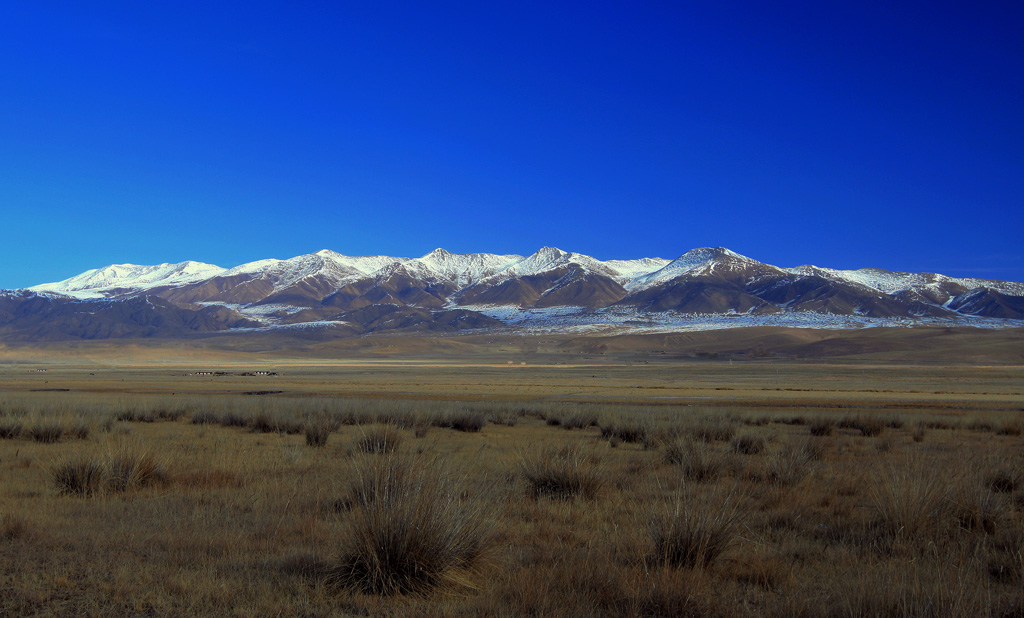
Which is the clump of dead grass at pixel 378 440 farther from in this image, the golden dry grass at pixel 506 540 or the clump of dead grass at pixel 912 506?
the clump of dead grass at pixel 912 506

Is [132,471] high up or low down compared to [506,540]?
up

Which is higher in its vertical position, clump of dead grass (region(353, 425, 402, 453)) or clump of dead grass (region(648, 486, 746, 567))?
clump of dead grass (region(648, 486, 746, 567))

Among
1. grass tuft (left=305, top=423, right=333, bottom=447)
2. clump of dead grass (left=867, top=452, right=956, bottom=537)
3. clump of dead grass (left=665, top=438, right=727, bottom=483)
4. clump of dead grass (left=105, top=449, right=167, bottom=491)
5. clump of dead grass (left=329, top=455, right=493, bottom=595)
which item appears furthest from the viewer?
grass tuft (left=305, top=423, right=333, bottom=447)

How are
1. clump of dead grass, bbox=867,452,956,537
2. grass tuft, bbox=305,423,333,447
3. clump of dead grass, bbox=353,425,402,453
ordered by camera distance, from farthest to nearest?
1. grass tuft, bbox=305,423,333,447
2. clump of dead grass, bbox=353,425,402,453
3. clump of dead grass, bbox=867,452,956,537

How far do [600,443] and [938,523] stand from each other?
8798 mm

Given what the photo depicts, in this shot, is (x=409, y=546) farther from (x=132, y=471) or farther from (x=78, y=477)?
(x=78, y=477)

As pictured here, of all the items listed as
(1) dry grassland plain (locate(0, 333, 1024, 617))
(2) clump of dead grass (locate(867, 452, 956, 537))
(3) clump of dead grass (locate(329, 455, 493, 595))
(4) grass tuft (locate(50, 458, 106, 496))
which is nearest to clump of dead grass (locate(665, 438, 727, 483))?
(1) dry grassland plain (locate(0, 333, 1024, 617))

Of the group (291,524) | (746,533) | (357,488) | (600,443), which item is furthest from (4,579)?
(600,443)

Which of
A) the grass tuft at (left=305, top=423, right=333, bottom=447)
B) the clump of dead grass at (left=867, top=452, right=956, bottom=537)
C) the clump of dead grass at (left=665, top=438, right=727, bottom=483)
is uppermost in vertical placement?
the clump of dead grass at (left=867, top=452, right=956, bottom=537)

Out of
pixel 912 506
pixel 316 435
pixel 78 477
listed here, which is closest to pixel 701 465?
pixel 912 506

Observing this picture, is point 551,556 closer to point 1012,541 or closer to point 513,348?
point 1012,541

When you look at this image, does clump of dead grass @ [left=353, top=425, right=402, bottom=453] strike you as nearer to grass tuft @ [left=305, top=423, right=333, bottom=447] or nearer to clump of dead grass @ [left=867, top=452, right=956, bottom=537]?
grass tuft @ [left=305, top=423, right=333, bottom=447]

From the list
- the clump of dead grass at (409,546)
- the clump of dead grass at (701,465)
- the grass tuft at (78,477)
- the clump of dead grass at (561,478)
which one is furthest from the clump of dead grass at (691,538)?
the grass tuft at (78,477)

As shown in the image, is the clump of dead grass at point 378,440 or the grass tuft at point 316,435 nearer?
the clump of dead grass at point 378,440
